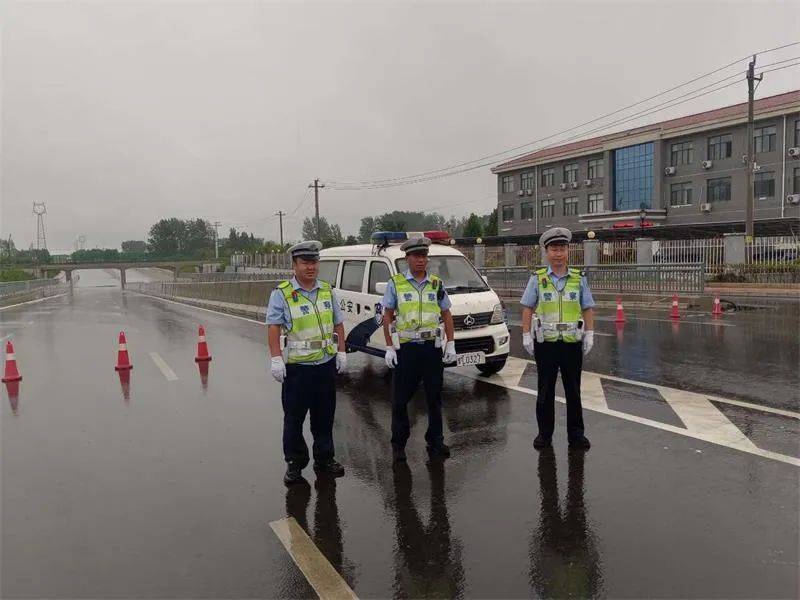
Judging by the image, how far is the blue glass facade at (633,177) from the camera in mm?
54656

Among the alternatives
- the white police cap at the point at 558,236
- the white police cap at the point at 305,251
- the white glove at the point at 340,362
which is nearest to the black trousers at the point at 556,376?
the white police cap at the point at 558,236

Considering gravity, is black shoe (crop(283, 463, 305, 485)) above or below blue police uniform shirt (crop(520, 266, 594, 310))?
below

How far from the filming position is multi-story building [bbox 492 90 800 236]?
4434cm

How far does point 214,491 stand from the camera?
4883 millimetres

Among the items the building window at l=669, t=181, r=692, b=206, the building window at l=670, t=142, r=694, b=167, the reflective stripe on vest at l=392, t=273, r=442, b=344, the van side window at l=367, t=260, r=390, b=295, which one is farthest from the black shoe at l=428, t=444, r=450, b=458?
the building window at l=670, t=142, r=694, b=167

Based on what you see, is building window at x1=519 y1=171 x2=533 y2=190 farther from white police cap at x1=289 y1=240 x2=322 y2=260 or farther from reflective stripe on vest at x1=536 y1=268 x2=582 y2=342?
white police cap at x1=289 y1=240 x2=322 y2=260

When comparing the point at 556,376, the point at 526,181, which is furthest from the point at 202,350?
the point at 526,181

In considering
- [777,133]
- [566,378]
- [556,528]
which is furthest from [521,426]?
[777,133]

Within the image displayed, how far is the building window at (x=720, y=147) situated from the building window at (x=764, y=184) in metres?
3.17

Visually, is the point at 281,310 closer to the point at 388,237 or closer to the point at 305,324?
the point at 305,324

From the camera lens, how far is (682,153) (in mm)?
52062

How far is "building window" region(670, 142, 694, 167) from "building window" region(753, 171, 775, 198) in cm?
636

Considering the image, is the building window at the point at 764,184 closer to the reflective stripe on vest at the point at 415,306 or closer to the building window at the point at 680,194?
the building window at the point at 680,194

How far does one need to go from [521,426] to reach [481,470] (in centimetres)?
143
